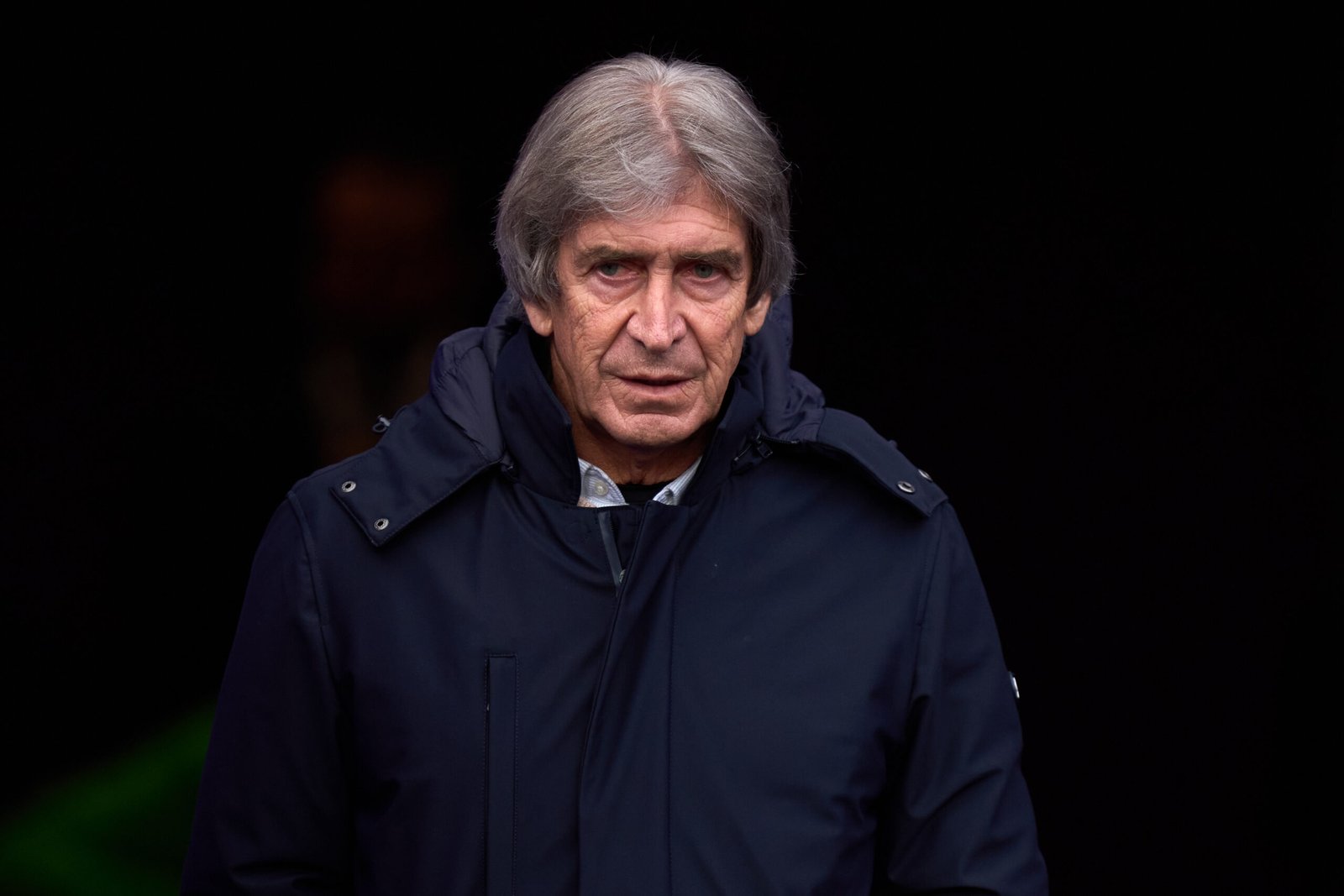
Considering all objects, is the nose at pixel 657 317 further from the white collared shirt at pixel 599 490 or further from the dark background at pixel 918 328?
the dark background at pixel 918 328

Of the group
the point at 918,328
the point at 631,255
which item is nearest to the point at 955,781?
the point at 631,255

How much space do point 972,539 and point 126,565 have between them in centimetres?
208

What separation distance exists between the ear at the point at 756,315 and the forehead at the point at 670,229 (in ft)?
0.49

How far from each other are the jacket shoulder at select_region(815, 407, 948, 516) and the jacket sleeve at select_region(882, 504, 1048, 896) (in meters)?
0.09

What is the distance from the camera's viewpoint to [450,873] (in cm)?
192

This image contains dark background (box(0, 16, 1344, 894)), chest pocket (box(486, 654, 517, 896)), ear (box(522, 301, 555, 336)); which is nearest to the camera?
chest pocket (box(486, 654, 517, 896))

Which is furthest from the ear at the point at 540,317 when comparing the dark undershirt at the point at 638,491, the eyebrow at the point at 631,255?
the dark undershirt at the point at 638,491

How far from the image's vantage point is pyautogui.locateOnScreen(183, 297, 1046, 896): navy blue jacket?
1.93 metres

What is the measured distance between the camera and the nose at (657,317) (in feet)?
6.58

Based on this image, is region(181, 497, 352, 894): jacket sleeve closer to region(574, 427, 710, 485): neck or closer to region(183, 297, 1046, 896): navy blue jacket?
region(183, 297, 1046, 896): navy blue jacket

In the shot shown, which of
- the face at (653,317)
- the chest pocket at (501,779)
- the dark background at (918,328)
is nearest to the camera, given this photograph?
the chest pocket at (501,779)

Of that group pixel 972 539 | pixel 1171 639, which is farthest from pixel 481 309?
pixel 1171 639

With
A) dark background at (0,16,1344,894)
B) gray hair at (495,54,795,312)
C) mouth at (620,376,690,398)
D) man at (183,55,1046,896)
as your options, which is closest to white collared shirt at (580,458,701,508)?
man at (183,55,1046,896)

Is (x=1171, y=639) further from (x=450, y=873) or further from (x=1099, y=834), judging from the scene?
(x=450, y=873)
